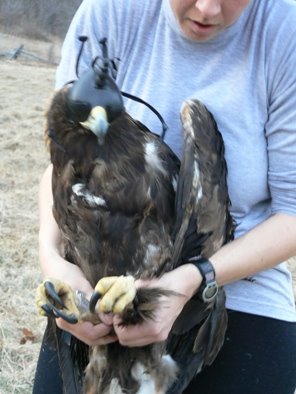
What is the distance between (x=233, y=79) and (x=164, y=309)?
698 millimetres

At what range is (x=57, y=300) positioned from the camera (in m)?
1.78

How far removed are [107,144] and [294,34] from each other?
0.62 meters

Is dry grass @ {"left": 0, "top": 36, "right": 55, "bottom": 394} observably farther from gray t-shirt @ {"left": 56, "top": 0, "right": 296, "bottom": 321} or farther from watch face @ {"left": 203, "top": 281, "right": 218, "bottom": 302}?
watch face @ {"left": 203, "top": 281, "right": 218, "bottom": 302}

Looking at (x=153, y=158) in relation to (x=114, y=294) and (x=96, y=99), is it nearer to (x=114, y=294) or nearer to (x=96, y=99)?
(x=96, y=99)

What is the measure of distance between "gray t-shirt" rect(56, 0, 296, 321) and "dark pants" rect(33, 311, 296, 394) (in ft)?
0.30

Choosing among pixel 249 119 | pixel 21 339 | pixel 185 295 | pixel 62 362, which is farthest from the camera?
pixel 21 339

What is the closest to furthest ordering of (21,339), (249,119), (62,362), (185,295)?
(185,295) < (249,119) < (62,362) < (21,339)

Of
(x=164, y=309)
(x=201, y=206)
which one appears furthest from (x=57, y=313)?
(x=201, y=206)

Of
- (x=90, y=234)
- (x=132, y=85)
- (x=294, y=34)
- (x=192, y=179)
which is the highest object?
(x=294, y=34)

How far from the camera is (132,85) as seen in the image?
2.11m

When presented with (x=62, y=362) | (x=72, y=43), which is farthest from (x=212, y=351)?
(x=72, y=43)

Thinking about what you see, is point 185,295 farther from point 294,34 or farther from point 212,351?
point 294,34

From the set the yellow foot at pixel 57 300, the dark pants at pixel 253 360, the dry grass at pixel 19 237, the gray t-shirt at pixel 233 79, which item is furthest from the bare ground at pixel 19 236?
the dark pants at pixel 253 360

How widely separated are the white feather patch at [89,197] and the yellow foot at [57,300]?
24 centimetres
